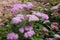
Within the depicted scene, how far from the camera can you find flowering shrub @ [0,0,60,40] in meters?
2.81

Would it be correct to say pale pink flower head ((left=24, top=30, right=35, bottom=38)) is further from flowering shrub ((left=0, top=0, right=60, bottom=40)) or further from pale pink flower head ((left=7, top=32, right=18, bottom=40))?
pale pink flower head ((left=7, top=32, right=18, bottom=40))

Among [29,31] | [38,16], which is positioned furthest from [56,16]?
[29,31]

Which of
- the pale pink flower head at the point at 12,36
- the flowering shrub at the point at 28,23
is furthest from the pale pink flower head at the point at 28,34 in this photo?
the pale pink flower head at the point at 12,36

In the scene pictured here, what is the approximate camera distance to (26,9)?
314cm

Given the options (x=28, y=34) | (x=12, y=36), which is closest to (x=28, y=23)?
(x=28, y=34)

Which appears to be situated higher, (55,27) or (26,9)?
(26,9)

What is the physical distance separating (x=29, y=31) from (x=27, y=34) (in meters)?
0.05

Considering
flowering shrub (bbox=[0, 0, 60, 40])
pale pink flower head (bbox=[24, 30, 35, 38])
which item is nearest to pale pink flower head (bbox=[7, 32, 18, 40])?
flowering shrub (bbox=[0, 0, 60, 40])

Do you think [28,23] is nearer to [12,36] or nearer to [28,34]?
[28,34]

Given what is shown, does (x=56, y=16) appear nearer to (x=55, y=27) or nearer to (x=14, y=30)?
(x=55, y=27)

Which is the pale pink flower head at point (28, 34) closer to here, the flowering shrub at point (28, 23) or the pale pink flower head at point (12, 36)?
the flowering shrub at point (28, 23)

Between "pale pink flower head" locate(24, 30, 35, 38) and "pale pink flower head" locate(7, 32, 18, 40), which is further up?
"pale pink flower head" locate(24, 30, 35, 38)

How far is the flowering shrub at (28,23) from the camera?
9.23 ft

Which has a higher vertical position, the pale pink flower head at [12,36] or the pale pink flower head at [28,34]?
the pale pink flower head at [28,34]
